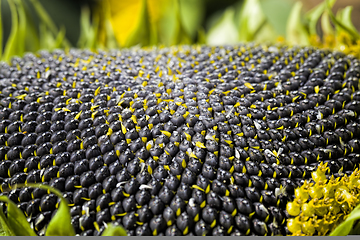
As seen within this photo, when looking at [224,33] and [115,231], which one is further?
[224,33]

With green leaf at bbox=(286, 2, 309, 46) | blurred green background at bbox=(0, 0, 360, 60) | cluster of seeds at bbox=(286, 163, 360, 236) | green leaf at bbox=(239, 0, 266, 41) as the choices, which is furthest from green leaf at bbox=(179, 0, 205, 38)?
cluster of seeds at bbox=(286, 163, 360, 236)

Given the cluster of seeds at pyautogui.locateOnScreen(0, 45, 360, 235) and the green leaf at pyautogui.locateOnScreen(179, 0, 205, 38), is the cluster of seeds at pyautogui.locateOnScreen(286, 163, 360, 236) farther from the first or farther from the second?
the green leaf at pyautogui.locateOnScreen(179, 0, 205, 38)

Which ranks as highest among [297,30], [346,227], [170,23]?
[170,23]

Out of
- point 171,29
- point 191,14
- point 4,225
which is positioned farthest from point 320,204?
point 191,14

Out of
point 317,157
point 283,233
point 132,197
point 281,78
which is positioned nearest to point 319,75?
point 281,78

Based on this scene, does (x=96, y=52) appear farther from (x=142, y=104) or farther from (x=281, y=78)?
(x=281, y=78)

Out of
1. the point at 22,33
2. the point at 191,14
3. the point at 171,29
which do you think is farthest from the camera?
the point at 191,14

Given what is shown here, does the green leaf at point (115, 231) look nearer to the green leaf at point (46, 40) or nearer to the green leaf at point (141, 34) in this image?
the green leaf at point (141, 34)

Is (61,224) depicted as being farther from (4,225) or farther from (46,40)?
(46,40)
